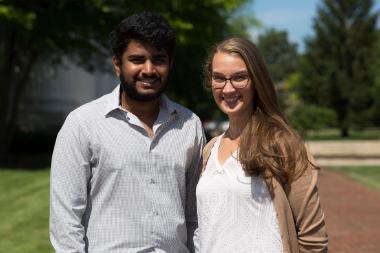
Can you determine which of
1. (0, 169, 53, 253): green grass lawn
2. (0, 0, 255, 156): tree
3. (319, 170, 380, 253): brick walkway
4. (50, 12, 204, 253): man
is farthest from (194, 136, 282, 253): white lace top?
(0, 0, 255, 156): tree

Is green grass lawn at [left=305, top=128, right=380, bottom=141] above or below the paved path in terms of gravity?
below

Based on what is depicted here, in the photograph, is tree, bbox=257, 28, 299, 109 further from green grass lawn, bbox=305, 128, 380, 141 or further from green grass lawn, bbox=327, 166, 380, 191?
green grass lawn, bbox=327, 166, 380, 191

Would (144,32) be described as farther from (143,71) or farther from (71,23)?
(71,23)

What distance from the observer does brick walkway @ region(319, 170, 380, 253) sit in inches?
312

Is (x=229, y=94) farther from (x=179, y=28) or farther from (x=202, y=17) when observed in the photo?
(x=202, y=17)

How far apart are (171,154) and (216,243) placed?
44 cm

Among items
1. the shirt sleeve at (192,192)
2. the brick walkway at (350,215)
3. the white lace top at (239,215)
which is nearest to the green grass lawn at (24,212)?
the brick walkway at (350,215)

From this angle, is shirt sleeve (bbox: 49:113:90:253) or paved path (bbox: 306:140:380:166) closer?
shirt sleeve (bbox: 49:113:90:253)

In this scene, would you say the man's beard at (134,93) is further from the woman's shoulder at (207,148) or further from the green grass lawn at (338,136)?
the green grass lawn at (338,136)

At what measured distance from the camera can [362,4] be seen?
53.2m

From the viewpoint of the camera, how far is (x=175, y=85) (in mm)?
31438

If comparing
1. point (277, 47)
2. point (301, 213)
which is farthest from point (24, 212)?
point (277, 47)

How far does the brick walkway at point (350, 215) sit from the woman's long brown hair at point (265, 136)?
17.5ft

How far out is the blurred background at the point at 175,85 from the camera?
10.4m
